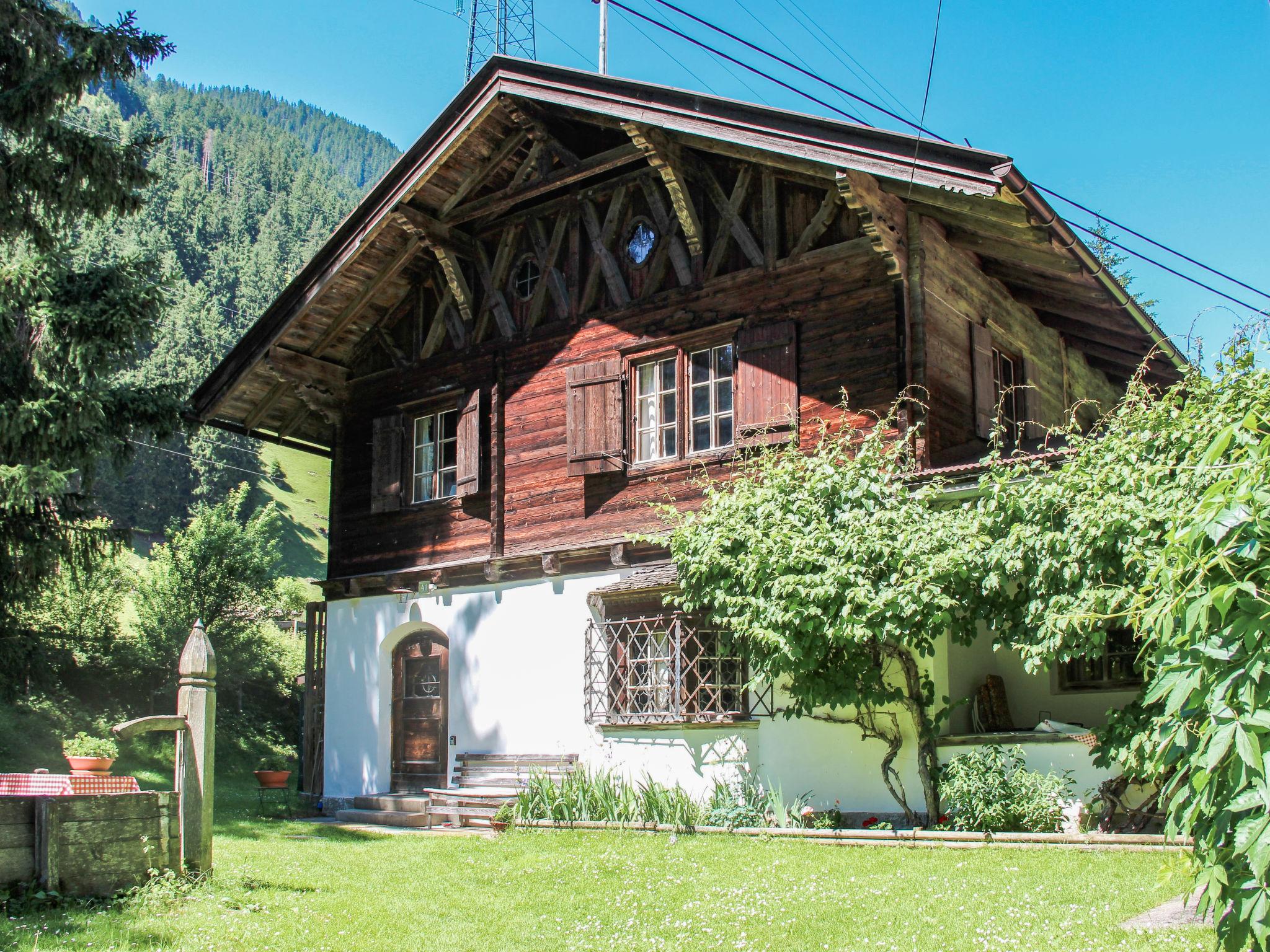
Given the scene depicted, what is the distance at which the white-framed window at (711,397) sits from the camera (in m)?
13.8

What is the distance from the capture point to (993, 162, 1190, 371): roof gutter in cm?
1059

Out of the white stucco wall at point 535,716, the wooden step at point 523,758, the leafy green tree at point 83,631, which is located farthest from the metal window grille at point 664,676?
the leafy green tree at point 83,631

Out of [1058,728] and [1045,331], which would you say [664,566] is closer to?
[1058,728]

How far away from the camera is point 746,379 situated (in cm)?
1348

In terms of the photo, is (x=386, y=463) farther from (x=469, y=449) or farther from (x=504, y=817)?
(x=504, y=817)

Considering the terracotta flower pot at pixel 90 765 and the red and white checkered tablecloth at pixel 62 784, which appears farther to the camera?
the terracotta flower pot at pixel 90 765

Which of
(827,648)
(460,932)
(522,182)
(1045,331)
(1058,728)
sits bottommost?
(460,932)

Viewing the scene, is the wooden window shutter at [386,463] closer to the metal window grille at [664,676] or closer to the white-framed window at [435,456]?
the white-framed window at [435,456]

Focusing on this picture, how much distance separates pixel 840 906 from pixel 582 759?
649 centimetres

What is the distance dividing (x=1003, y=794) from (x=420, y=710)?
332 inches

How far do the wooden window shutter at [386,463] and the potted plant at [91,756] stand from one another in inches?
179

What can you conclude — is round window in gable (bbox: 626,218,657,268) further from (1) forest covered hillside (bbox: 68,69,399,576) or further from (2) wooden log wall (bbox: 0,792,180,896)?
(2) wooden log wall (bbox: 0,792,180,896)

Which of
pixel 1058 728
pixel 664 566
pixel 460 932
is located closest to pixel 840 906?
pixel 460 932

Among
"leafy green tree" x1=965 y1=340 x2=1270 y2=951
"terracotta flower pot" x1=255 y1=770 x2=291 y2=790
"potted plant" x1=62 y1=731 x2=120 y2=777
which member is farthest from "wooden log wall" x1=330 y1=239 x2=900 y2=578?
"leafy green tree" x1=965 y1=340 x2=1270 y2=951
